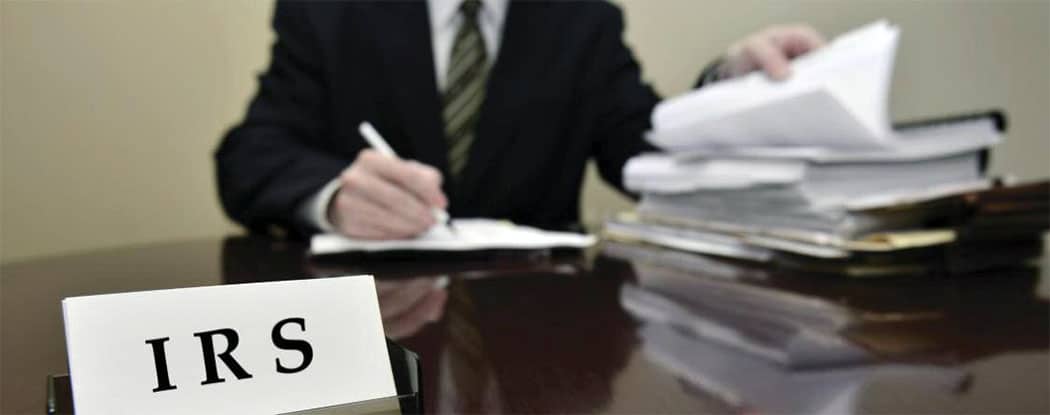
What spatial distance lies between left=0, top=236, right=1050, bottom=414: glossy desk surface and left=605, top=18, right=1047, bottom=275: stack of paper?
7cm

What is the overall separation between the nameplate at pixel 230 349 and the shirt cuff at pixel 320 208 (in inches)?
21.0

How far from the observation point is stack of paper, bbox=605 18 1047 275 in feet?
1.54

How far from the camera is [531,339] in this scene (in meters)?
0.28

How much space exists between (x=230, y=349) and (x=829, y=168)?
48cm

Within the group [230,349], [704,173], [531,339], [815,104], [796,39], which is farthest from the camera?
[796,39]

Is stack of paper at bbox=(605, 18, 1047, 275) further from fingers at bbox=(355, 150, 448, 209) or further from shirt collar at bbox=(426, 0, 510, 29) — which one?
Result: shirt collar at bbox=(426, 0, 510, 29)

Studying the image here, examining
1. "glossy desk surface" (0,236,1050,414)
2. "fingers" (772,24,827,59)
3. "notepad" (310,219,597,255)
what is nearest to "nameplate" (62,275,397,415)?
"glossy desk surface" (0,236,1050,414)

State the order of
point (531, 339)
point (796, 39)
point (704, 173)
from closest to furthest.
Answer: point (531, 339) < point (704, 173) < point (796, 39)

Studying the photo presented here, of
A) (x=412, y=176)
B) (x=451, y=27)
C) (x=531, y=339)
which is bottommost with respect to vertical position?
(x=531, y=339)

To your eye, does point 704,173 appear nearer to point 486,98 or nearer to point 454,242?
point 454,242

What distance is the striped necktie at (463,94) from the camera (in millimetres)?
1014

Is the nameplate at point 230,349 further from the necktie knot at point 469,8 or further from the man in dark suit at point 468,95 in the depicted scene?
the necktie knot at point 469,8

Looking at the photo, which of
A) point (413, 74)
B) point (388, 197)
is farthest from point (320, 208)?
point (413, 74)

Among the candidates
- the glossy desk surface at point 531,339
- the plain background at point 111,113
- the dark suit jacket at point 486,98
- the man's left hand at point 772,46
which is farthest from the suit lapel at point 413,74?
the plain background at point 111,113
